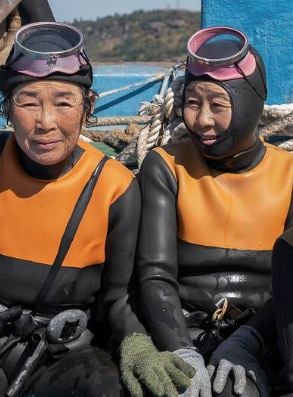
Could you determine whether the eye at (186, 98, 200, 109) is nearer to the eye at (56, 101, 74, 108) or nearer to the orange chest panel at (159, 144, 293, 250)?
the orange chest panel at (159, 144, 293, 250)

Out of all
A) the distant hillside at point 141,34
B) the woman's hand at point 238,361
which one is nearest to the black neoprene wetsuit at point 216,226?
the woman's hand at point 238,361

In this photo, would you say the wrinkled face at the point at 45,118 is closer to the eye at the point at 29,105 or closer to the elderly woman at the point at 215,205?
the eye at the point at 29,105

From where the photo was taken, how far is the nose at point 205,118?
2.91 meters

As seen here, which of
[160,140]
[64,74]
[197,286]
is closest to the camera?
[64,74]

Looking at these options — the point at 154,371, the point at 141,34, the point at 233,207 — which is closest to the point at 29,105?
the point at 233,207

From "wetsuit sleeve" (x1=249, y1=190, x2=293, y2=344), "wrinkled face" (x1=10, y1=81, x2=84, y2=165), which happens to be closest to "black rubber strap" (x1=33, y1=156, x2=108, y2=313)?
"wrinkled face" (x1=10, y1=81, x2=84, y2=165)

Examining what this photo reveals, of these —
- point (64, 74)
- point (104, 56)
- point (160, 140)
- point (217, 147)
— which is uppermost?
point (64, 74)

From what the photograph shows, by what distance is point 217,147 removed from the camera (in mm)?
2953

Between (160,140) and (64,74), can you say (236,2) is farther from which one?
(64,74)

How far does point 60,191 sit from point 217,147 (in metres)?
0.54

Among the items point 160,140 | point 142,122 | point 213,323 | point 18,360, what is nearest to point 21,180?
point 18,360

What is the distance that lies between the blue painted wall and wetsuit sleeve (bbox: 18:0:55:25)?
0.93m

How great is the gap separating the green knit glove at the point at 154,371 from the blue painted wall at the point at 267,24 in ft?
9.40

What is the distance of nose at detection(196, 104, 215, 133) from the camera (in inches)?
115
